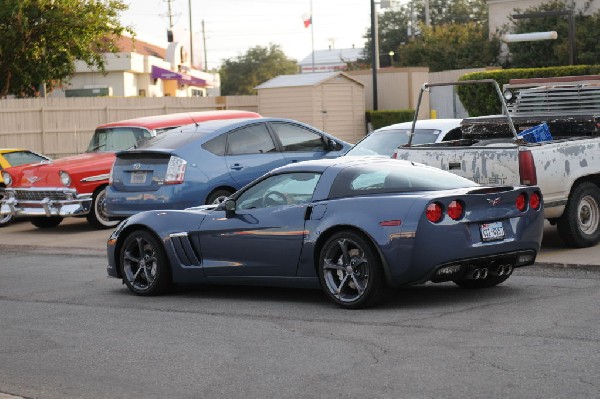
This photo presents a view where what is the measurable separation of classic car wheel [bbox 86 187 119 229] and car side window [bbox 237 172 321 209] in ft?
28.4

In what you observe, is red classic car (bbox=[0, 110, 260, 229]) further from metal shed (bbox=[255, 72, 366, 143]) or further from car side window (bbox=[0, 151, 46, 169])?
metal shed (bbox=[255, 72, 366, 143])

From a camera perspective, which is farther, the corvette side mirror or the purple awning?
the purple awning

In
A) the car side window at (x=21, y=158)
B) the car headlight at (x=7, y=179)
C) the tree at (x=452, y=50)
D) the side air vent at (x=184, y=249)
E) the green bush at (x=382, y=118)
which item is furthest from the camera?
the tree at (x=452, y=50)

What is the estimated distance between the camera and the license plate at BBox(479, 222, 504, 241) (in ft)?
31.2

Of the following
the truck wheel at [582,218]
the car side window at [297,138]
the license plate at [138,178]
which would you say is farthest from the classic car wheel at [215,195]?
the truck wheel at [582,218]

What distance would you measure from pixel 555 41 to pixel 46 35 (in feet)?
92.7

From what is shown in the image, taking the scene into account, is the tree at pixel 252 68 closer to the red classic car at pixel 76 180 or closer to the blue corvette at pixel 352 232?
the red classic car at pixel 76 180

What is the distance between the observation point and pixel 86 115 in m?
30.7

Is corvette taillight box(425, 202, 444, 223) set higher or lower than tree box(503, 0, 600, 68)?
lower

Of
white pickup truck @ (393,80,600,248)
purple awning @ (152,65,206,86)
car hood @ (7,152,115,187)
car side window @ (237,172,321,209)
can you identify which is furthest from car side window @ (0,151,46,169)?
purple awning @ (152,65,206,86)

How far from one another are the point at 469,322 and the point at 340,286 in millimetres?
1323

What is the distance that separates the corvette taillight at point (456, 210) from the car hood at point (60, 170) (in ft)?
34.5

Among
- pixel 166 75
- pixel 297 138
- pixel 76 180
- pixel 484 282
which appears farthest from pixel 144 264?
pixel 166 75

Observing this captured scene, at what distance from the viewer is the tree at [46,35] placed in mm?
30422
